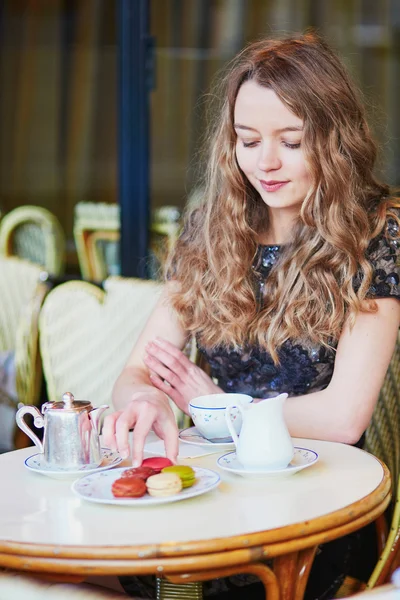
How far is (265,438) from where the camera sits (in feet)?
5.23

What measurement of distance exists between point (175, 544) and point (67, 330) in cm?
144

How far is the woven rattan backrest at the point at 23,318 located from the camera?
2.87 m

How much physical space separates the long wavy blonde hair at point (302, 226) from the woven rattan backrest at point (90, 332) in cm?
44

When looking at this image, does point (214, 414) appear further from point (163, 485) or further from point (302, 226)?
point (302, 226)

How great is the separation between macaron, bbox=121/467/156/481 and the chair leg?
16 centimetres

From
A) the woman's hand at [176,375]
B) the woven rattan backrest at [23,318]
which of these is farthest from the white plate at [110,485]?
the woven rattan backrest at [23,318]

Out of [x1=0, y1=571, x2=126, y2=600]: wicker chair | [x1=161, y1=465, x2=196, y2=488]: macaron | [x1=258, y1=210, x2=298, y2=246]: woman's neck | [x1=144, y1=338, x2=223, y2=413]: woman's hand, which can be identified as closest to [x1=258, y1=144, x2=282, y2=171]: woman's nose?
[x1=258, y1=210, x2=298, y2=246]: woman's neck

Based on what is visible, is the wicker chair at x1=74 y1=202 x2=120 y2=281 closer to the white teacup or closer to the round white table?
the white teacup

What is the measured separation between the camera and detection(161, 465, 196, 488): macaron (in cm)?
153

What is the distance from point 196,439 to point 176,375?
262mm

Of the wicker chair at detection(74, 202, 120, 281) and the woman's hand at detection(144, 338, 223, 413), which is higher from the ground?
the woman's hand at detection(144, 338, 223, 413)

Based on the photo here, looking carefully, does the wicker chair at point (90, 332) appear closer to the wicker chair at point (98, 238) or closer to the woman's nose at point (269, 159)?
the woman's nose at point (269, 159)

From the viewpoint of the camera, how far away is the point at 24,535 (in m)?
1.39

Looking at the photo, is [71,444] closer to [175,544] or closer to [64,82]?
[175,544]
